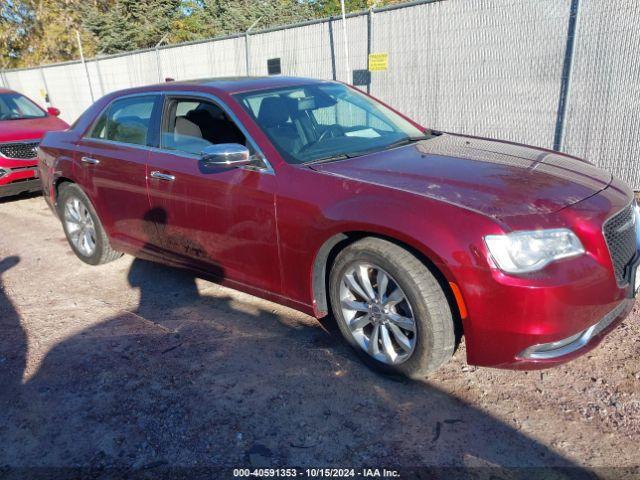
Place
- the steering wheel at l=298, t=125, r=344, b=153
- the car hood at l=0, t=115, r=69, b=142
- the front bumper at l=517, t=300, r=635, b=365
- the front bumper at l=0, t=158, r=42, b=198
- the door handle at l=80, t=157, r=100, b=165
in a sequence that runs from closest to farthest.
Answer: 1. the front bumper at l=517, t=300, r=635, b=365
2. the steering wheel at l=298, t=125, r=344, b=153
3. the door handle at l=80, t=157, r=100, b=165
4. the front bumper at l=0, t=158, r=42, b=198
5. the car hood at l=0, t=115, r=69, b=142

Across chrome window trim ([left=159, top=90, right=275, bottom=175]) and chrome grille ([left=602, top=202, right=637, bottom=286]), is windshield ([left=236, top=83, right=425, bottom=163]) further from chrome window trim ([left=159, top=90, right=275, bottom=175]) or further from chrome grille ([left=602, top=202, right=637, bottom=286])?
chrome grille ([left=602, top=202, right=637, bottom=286])

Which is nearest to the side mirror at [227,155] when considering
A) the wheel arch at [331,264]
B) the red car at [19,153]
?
the wheel arch at [331,264]

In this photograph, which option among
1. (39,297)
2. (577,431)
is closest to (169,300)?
(39,297)

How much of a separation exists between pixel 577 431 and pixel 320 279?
1590mm

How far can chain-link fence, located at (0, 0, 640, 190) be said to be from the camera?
6.48m

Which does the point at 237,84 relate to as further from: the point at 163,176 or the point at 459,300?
the point at 459,300

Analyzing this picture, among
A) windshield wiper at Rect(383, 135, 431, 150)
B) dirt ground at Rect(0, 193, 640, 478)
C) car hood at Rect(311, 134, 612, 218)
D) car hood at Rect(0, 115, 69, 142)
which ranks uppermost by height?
windshield wiper at Rect(383, 135, 431, 150)

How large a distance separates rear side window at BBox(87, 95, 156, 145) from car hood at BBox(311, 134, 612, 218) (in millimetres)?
1843

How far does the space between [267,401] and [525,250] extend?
1583mm

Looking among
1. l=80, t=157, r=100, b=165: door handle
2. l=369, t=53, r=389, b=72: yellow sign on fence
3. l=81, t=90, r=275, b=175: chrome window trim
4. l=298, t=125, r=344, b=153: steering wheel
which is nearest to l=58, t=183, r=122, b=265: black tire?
l=80, t=157, r=100, b=165: door handle

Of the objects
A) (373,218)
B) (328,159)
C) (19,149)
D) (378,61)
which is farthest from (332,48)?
(373,218)

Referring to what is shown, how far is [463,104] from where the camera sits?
7.87m

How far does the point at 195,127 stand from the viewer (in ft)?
13.1

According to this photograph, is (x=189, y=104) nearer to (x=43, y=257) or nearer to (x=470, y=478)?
(x=43, y=257)
